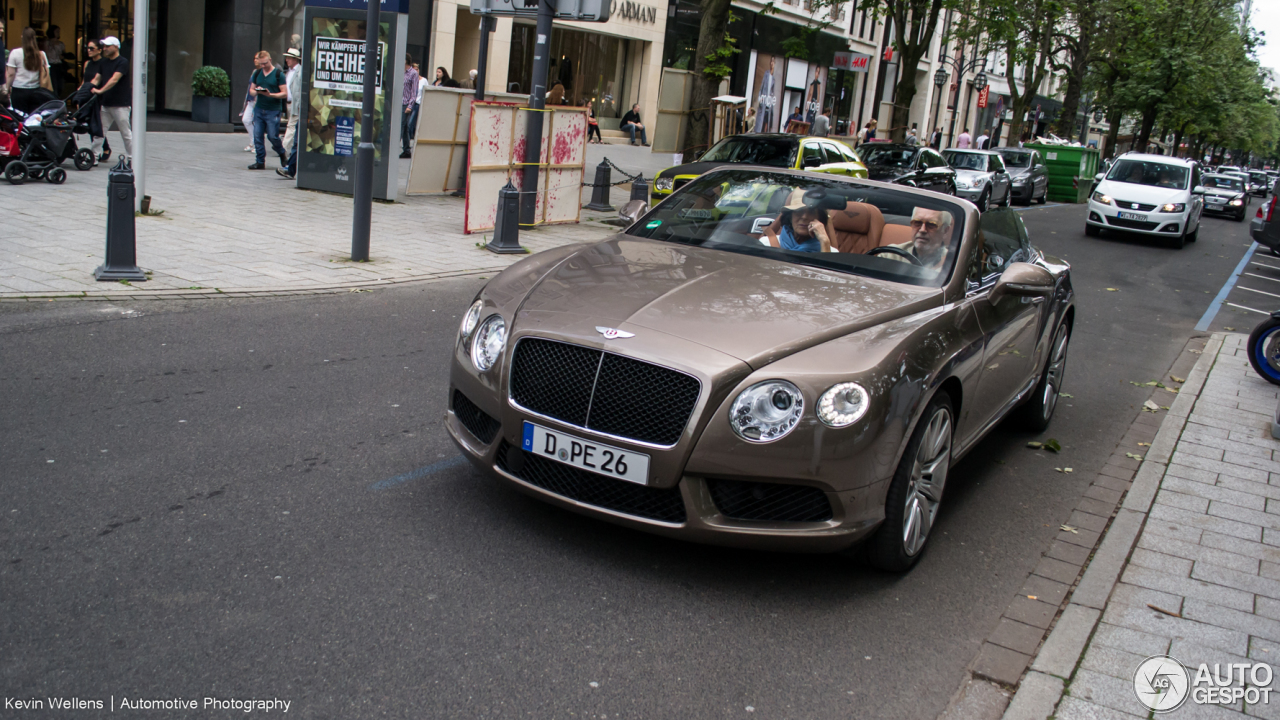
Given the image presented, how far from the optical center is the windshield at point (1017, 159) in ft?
102

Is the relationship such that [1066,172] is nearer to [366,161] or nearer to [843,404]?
[366,161]

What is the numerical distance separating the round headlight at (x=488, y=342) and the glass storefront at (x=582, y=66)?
28361mm

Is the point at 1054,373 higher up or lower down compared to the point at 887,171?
lower down

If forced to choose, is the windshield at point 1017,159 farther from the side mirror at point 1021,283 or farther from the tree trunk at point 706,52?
the side mirror at point 1021,283

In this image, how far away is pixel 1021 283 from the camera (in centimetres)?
491

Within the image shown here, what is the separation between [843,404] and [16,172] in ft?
39.8

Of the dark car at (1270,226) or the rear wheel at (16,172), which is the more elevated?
the dark car at (1270,226)

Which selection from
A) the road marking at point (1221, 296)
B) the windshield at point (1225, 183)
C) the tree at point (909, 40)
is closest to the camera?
the road marking at point (1221, 296)

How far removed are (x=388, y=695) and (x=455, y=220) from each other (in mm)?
11533

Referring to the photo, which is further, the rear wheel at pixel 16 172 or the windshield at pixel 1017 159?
the windshield at pixel 1017 159

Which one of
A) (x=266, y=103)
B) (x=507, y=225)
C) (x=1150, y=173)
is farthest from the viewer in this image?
(x=1150, y=173)

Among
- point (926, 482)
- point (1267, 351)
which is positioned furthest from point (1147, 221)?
point (926, 482)

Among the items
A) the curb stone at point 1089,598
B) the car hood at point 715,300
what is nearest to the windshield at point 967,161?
the curb stone at point 1089,598
